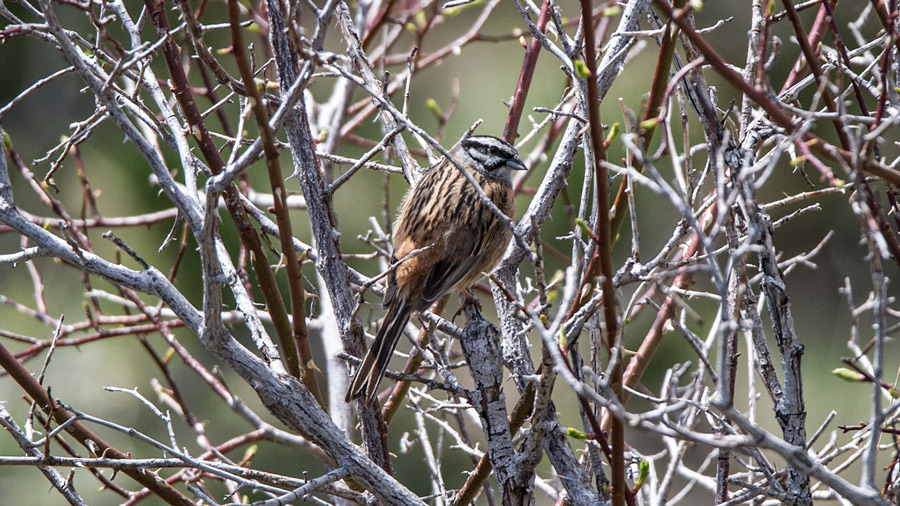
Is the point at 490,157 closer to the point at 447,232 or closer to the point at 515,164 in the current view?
the point at 515,164

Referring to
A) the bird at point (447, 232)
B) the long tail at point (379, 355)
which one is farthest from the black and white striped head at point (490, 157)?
the long tail at point (379, 355)

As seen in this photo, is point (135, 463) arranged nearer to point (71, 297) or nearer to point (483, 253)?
point (483, 253)

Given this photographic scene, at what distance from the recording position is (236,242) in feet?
19.2

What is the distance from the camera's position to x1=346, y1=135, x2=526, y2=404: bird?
332cm

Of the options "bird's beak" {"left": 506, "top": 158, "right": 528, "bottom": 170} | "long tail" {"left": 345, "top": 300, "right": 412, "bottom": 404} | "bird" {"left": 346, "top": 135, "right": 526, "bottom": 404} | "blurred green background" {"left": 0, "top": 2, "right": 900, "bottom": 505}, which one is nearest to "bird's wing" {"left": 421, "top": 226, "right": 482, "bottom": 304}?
"bird" {"left": 346, "top": 135, "right": 526, "bottom": 404}

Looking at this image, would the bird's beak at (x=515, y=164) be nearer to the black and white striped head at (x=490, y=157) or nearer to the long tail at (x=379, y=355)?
the black and white striped head at (x=490, y=157)

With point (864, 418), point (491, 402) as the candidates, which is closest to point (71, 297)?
point (491, 402)

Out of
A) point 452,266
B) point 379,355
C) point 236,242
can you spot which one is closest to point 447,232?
point 452,266

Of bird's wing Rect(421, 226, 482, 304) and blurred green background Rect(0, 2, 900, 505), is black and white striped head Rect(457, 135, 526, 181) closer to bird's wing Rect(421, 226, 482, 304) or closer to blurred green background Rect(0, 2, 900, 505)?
bird's wing Rect(421, 226, 482, 304)

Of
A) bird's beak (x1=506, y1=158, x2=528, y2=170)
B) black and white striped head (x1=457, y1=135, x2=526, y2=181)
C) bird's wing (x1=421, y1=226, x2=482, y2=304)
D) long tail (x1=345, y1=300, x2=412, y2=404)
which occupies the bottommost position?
long tail (x1=345, y1=300, x2=412, y2=404)

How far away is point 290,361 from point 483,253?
4.41ft

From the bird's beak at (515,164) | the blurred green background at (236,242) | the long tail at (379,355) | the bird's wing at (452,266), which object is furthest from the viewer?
the blurred green background at (236,242)

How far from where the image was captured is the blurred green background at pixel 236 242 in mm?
6160

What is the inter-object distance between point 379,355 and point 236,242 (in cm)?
338
